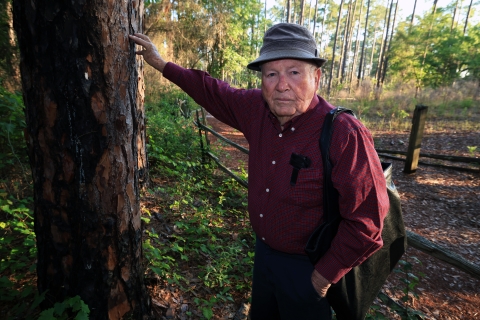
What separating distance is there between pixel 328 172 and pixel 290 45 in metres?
0.76

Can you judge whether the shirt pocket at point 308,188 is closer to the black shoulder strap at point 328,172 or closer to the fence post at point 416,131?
the black shoulder strap at point 328,172

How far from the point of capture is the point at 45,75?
139 centimetres

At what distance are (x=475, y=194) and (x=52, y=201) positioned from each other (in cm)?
800

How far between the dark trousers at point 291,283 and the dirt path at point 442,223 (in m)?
1.22

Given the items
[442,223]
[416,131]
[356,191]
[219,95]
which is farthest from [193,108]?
[356,191]

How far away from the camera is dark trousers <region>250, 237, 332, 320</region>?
5.60 ft

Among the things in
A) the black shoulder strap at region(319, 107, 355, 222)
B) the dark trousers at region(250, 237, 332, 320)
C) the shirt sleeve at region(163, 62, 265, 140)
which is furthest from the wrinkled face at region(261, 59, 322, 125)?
the dark trousers at region(250, 237, 332, 320)

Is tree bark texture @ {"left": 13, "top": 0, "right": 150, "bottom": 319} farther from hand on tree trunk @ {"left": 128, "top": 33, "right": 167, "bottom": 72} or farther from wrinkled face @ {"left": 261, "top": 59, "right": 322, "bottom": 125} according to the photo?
wrinkled face @ {"left": 261, "top": 59, "right": 322, "bottom": 125}

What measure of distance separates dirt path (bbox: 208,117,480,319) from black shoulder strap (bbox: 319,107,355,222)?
1484 mm

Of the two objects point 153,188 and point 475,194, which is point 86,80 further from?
point 475,194

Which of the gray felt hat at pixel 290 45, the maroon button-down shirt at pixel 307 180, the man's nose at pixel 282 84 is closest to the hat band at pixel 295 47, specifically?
the gray felt hat at pixel 290 45

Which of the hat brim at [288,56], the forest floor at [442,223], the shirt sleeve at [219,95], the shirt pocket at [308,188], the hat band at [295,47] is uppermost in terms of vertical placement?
the hat band at [295,47]

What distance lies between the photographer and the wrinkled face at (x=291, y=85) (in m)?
1.62

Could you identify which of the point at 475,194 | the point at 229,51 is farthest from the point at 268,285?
the point at 229,51
